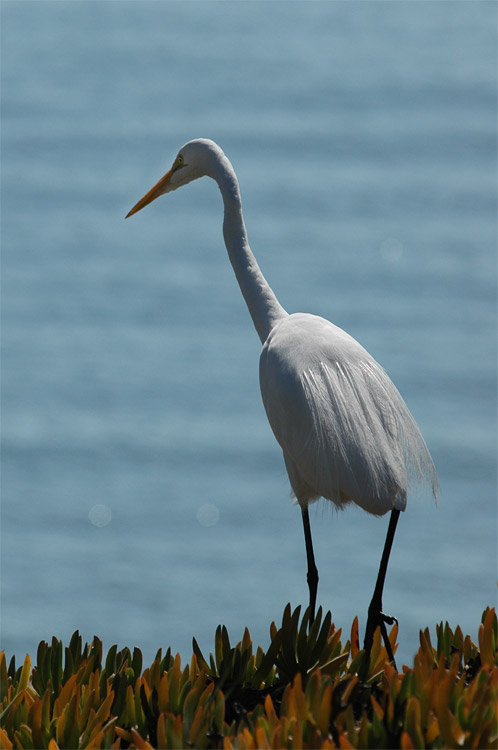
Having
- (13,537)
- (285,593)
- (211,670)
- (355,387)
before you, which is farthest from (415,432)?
(13,537)

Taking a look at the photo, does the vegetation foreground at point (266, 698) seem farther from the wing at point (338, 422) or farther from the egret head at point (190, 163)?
the egret head at point (190, 163)

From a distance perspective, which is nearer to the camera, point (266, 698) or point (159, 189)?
point (266, 698)

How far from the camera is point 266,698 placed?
2.43 metres

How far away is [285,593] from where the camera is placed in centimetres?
791

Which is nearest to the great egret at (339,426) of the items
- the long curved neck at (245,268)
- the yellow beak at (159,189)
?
the long curved neck at (245,268)

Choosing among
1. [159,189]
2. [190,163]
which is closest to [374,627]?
[190,163]

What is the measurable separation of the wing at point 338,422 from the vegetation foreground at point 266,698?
40 centimetres

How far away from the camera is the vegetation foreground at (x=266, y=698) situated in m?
2.26

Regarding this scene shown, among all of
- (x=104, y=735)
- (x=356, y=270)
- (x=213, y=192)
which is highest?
(x=213, y=192)

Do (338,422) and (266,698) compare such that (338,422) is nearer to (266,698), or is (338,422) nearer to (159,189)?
(266,698)

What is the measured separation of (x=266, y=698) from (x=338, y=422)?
926 millimetres

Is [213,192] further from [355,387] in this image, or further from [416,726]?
[416,726]

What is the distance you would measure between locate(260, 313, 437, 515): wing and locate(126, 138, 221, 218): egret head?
0.70m

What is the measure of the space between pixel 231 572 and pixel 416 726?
20.6ft
